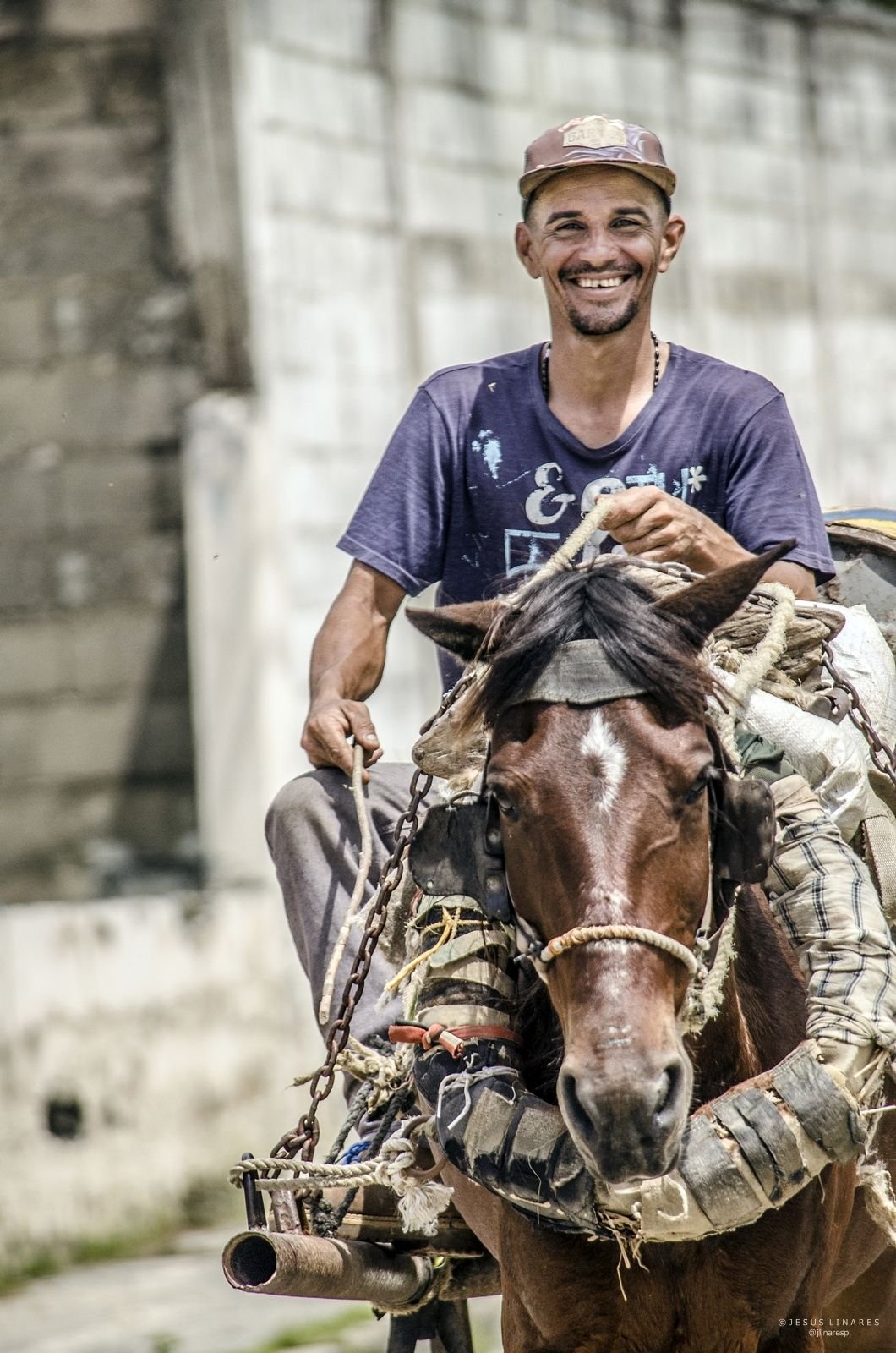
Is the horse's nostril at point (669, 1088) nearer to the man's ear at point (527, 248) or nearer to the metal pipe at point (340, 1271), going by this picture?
the metal pipe at point (340, 1271)

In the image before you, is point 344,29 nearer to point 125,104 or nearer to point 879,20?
point 125,104

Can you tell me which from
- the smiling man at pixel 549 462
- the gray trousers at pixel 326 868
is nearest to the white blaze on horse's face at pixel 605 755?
the smiling man at pixel 549 462

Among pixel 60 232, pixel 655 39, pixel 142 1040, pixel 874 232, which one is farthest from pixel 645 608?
pixel 874 232

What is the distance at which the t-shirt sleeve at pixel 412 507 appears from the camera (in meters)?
3.44

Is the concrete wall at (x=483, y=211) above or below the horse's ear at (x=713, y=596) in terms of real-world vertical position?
above

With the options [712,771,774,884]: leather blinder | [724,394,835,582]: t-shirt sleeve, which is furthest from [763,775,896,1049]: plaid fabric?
[724,394,835,582]: t-shirt sleeve

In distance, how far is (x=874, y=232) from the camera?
8.28 m

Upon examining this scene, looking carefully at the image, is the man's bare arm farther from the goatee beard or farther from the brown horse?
the brown horse

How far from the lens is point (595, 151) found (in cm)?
321

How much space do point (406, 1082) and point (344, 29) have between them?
4656mm

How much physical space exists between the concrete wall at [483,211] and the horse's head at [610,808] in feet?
12.5

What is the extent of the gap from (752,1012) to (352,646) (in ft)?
4.00

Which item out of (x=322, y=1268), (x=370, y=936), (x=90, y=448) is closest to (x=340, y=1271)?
(x=322, y=1268)

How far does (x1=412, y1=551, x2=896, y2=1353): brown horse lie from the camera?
6.74ft
